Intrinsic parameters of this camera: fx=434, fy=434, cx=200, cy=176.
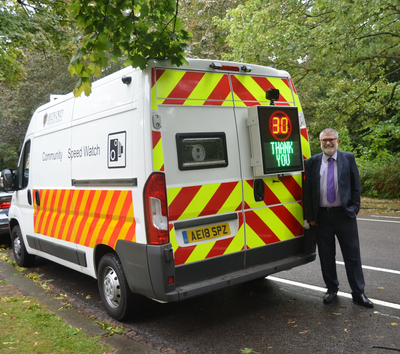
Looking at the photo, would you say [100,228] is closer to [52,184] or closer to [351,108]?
[52,184]

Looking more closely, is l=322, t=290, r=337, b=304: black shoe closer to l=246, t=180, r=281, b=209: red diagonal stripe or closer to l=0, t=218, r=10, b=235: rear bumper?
l=246, t=180, r=281, b=209: red diagonal stripe

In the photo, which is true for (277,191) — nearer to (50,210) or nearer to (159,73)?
(159,73)

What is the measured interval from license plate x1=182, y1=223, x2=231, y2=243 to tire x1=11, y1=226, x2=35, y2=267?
4.11 m

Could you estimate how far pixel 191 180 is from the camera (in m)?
4.18

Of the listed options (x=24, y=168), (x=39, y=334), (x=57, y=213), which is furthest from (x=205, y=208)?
(x=24, y=168)

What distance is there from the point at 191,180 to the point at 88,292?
2.70 m

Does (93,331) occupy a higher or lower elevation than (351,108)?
lower

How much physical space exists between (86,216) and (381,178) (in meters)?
14.3

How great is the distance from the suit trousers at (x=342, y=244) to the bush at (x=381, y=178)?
40.7 ft

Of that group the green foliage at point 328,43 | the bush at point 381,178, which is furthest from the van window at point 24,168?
the bush at point 381,178

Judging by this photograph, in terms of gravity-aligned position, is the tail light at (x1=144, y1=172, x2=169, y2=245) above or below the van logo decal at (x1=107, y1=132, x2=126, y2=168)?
below

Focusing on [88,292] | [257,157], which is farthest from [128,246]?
[88,292]

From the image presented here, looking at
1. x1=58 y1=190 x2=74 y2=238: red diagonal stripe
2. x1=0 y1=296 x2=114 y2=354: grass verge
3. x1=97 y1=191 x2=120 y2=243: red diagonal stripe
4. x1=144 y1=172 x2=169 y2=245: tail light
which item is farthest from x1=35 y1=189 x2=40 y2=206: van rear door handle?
x1=144 y1=172 x2=169 y2=245: tail light

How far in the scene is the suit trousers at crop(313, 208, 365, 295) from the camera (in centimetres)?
478
